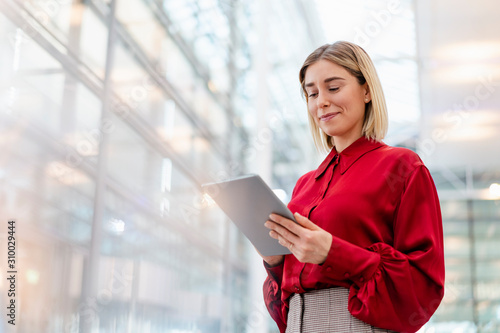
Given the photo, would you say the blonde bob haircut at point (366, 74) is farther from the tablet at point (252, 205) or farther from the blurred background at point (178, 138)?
the blurred background at point (178, 138)

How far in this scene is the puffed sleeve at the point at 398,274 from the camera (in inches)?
47.2

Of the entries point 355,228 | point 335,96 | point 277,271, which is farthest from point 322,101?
point 277,271

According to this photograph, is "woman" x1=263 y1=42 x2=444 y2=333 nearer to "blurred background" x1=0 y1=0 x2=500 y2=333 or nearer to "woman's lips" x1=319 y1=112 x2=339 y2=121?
"woman's lips" x1=319 y1=112 x2=339 y2=121

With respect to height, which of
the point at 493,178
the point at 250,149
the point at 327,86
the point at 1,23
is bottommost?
the point at 327,86

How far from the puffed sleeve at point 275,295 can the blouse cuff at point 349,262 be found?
0.86 ft

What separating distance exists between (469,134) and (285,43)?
3139 mm

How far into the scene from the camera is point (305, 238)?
119 cm

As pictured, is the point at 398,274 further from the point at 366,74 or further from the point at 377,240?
the point at 366,74

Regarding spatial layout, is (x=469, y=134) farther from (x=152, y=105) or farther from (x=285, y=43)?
(x=152, y=105)

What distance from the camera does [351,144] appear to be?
1474 mm

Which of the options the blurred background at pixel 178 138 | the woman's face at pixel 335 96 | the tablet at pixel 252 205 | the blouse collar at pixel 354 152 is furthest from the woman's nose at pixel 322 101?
the blurred background at pixel 178 138

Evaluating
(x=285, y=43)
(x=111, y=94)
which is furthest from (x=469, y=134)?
(x=111, y=94)

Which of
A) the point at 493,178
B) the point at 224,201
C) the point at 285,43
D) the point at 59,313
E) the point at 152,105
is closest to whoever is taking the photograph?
the point at 224,201

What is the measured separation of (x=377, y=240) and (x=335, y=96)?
14.4 inches
